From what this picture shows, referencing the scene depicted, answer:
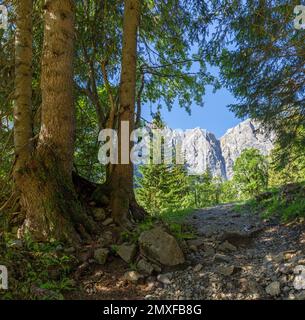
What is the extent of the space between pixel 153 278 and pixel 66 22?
4451mm

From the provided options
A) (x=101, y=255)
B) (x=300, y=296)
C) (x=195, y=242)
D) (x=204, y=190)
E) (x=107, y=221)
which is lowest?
(x=300, y=296)

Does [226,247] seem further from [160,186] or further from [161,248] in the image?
[160,186]

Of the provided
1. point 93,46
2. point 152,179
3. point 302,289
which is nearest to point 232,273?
point 302,289

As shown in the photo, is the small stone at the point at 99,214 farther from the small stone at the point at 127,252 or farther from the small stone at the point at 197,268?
the small stone at the point at 197,268

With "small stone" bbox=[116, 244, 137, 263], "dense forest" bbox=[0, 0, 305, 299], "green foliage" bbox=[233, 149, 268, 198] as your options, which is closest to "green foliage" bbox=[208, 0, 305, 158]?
"dense forest" bbox=[0, 0, 305, 299]

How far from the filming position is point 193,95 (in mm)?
9883

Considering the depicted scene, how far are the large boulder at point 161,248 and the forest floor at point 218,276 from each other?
0.17 metres

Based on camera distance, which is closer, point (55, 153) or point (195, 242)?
point (55, 153)

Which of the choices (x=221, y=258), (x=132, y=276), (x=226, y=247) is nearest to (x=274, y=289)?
(x=221, y=258)

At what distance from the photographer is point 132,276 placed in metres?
4.12

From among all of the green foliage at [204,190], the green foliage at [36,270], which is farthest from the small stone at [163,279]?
Answer: the green foliage at [204,190]

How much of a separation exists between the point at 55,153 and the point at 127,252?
1998mm

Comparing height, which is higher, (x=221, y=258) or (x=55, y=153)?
(x=55, y=153)
